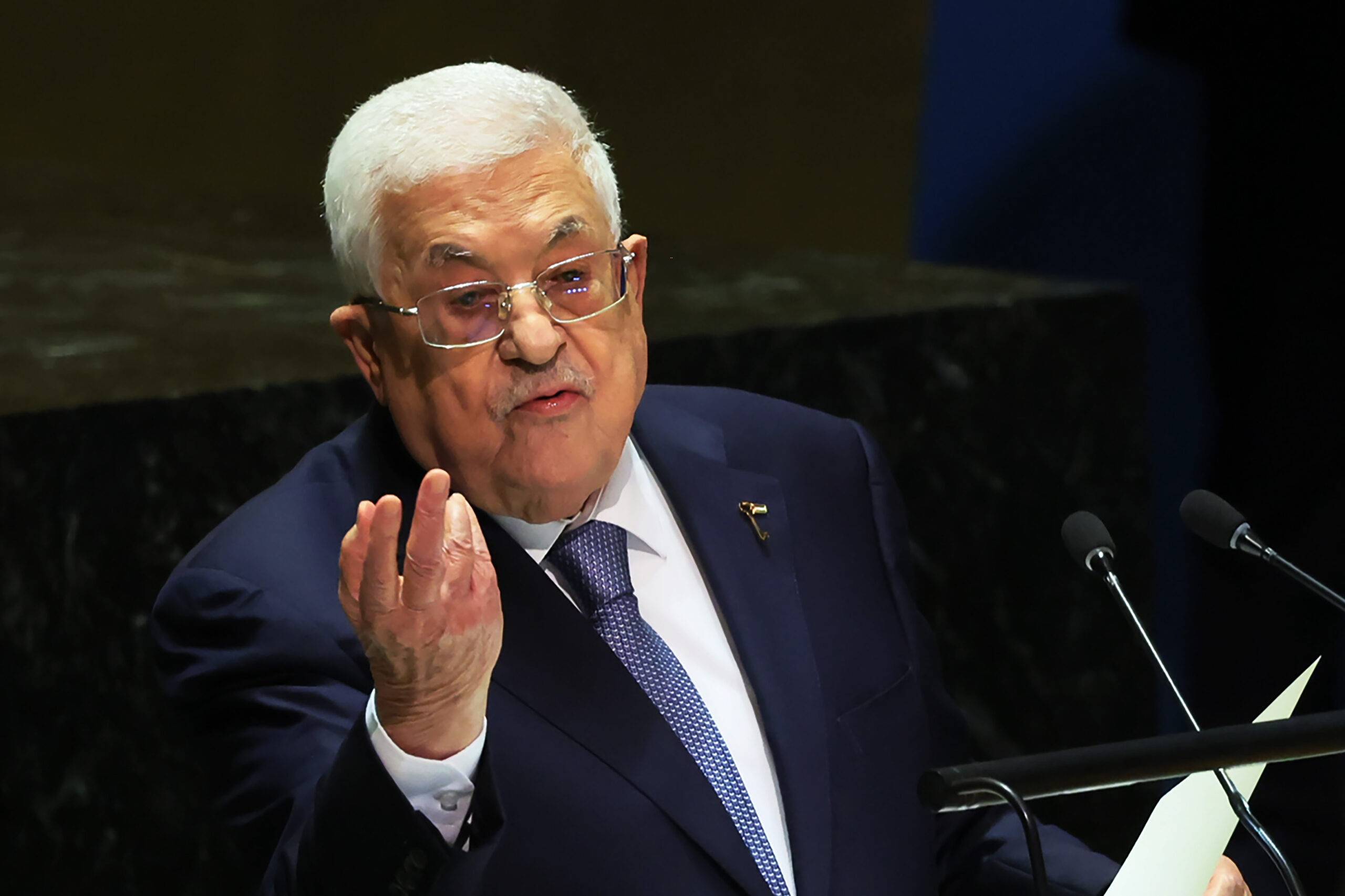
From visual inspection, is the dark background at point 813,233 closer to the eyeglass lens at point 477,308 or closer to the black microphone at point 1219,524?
the black microphone at point 1219,524

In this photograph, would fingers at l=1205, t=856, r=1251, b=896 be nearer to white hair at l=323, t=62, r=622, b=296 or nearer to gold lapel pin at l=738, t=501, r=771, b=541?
gold lapel pin at l=738, t=501, r=771, b=541

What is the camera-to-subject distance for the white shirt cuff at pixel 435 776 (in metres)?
1.18

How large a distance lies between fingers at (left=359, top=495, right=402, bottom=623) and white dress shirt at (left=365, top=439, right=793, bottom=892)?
429mm

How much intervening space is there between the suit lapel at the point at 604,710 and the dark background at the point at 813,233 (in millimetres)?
483

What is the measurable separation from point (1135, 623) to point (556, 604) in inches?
19.6

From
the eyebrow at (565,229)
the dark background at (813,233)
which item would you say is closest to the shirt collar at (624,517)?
the eyebrow at (565,229)

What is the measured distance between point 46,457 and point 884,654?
867 mm

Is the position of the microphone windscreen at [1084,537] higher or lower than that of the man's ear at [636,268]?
lower

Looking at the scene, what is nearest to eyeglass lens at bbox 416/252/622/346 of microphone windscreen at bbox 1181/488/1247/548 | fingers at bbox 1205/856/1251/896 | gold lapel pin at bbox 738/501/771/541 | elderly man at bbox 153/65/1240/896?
elderly man at bbox 153/65/1240/896

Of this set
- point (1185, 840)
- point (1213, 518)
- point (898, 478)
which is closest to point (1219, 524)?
point (1213, 518)

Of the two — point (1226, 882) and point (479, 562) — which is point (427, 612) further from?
point (1226, 882)

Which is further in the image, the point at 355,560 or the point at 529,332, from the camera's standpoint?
the point at 529,332

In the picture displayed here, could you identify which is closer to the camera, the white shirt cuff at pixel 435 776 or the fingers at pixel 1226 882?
the white shirt cuff at pixel 435 776

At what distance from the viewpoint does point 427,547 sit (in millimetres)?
1083
